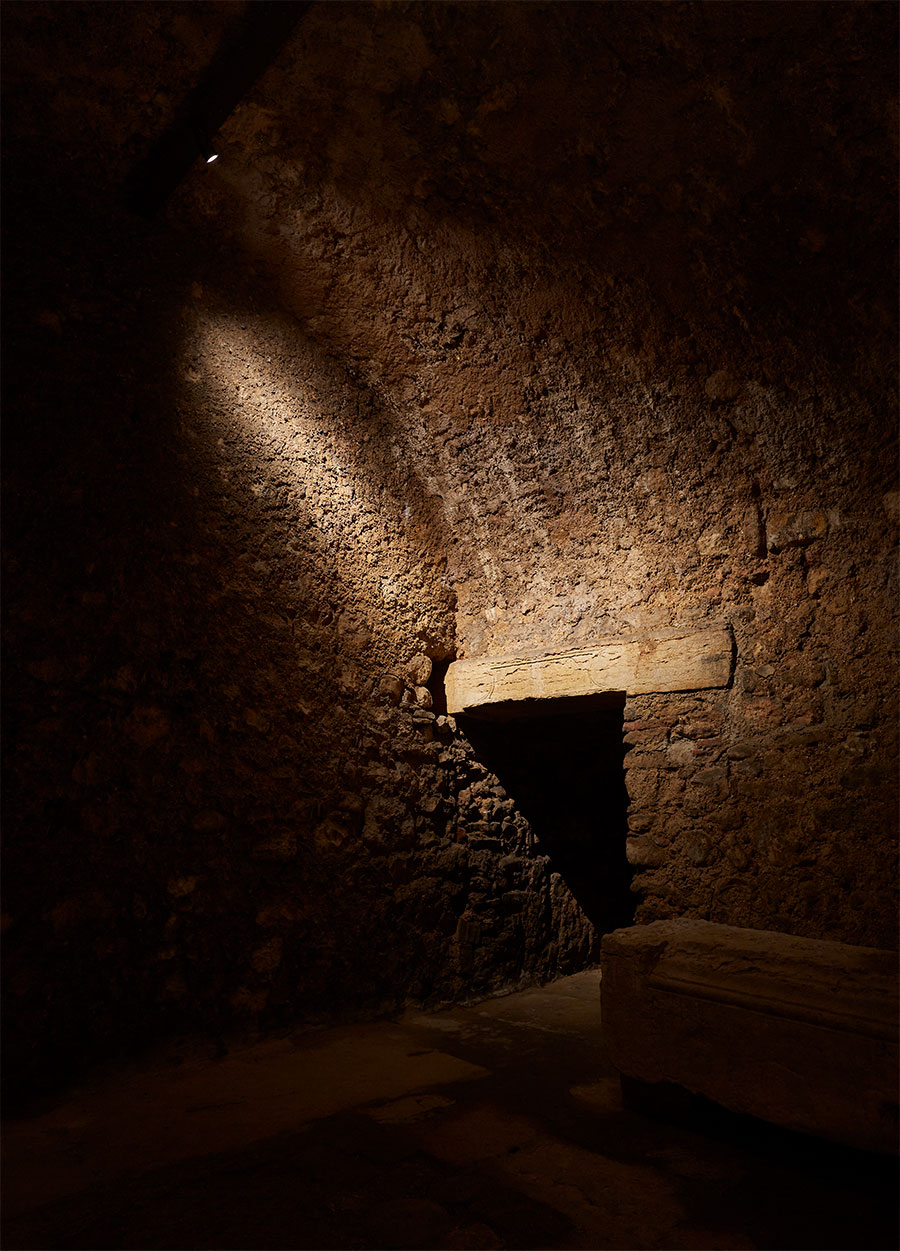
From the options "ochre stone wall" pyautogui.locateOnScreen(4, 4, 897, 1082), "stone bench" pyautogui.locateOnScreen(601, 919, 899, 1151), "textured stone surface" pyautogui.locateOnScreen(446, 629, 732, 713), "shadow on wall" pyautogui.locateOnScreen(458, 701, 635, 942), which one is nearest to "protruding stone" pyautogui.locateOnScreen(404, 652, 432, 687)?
"ochre stone wall" pyautogui.locateOnScreen(4, 4, 897, 1082)

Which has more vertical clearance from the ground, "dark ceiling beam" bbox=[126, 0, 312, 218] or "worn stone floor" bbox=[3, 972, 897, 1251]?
"dark ceiling beam" bbox=[126, 0, 312, 218]

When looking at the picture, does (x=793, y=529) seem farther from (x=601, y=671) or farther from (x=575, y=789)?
(x=575, y=789)

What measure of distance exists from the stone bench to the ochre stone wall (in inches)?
23.8

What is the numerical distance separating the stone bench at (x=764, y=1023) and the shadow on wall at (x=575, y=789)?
1.69m

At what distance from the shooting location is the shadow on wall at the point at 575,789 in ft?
14.0

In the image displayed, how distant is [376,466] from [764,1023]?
2.94m

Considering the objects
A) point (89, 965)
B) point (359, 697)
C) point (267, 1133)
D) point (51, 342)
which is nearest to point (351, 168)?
point (51, 342)

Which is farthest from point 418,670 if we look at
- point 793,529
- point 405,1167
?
point 405,1167

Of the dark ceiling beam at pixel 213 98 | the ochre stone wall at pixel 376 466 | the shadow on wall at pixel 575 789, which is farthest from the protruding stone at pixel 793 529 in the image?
the dark ceiling beam at pixel 213 98

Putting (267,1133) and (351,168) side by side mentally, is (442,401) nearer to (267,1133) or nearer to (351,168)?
(351,168)


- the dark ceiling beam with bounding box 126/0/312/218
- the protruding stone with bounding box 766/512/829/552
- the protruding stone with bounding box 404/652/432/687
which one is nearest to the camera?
the dark ceiling beam with bounding box 126/0/312/218

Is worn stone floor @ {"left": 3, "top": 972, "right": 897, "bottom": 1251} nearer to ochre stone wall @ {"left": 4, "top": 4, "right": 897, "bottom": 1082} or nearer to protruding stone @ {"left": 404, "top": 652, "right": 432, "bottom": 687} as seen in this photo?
ochre stone wall @ {"left": 4, "top": 4, "right": 897, "bottom": 1082}

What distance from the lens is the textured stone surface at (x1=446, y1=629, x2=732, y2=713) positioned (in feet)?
10.5

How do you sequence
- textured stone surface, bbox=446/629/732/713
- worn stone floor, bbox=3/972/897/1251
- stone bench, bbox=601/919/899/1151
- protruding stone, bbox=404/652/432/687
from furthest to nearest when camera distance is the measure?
protruding stone, bbox=404/652/432/687, textured stone surface, bbox=446/629/732/713, stone bench, bbox=601/919/899/1151, worn stone floor, bbox=3/972/897/1251
